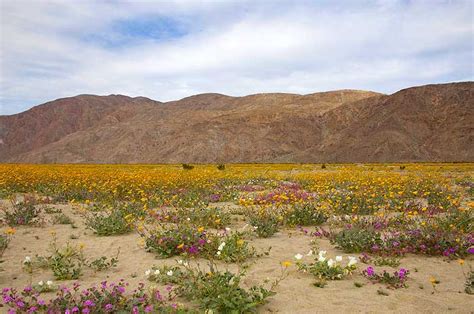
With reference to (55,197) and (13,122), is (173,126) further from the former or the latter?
(55,197)

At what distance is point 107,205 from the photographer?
10.7m

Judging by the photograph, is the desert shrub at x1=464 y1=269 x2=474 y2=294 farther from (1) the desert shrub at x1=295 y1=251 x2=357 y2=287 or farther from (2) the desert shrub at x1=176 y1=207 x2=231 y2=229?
(2) the desert shrub at x1=176 y1=207 x2=231 y2=229

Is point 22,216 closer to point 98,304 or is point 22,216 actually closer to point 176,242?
point 176,242

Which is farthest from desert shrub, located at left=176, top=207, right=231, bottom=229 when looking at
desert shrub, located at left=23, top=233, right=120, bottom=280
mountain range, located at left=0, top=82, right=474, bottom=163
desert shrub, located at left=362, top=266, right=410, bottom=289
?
mountain range, located at left=0, top=82, right=474, bottom=163

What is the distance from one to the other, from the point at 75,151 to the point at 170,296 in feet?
377

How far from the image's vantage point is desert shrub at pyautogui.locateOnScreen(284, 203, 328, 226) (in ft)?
28.9

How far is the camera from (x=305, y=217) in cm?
884

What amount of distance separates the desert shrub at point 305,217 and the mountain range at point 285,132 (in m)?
64.2

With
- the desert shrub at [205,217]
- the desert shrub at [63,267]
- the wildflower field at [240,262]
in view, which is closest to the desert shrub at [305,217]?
the wildflower field at [240,262]

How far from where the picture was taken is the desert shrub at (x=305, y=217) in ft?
28.9

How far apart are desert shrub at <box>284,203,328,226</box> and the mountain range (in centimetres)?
6425

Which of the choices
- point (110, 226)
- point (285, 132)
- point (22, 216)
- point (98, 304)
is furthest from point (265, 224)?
point (285, 132)

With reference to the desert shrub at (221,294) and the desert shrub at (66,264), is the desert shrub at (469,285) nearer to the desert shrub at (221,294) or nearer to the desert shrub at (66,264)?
the desert shrub at (221,294)

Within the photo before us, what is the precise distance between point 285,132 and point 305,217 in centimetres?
8400
